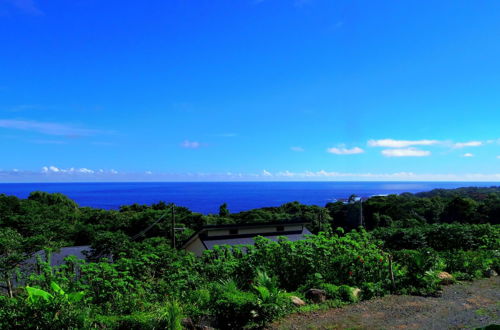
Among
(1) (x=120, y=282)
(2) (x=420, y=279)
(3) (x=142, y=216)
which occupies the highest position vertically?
(1) (x=120, y=282)

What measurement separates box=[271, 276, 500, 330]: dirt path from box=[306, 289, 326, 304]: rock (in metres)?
0.34

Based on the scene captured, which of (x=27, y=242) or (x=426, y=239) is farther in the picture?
(x=426, y=239)

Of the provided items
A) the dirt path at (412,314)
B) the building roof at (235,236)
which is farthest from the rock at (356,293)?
the building roof at (235,236)

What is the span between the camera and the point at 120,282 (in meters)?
5.01

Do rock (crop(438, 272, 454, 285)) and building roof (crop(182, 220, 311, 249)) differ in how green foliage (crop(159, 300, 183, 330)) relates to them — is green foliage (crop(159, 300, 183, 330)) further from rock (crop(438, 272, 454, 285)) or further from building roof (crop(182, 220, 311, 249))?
building roof (crop(182, 220, 311, 249))

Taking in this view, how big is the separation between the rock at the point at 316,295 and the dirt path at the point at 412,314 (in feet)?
1.13

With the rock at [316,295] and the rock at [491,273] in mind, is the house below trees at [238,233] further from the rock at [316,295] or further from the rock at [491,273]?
the rock at [316,295]

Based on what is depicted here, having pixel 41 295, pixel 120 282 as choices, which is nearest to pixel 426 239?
pixel 120 282

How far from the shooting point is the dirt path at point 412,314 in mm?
4949

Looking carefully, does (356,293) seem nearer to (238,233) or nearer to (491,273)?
(491,273)

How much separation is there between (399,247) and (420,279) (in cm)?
400

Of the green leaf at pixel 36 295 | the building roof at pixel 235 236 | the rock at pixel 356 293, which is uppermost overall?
the green leaf at pixel 36 295

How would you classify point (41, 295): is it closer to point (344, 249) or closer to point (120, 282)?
point (120, 282)

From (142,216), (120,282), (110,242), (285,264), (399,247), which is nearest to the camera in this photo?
(120,282)
